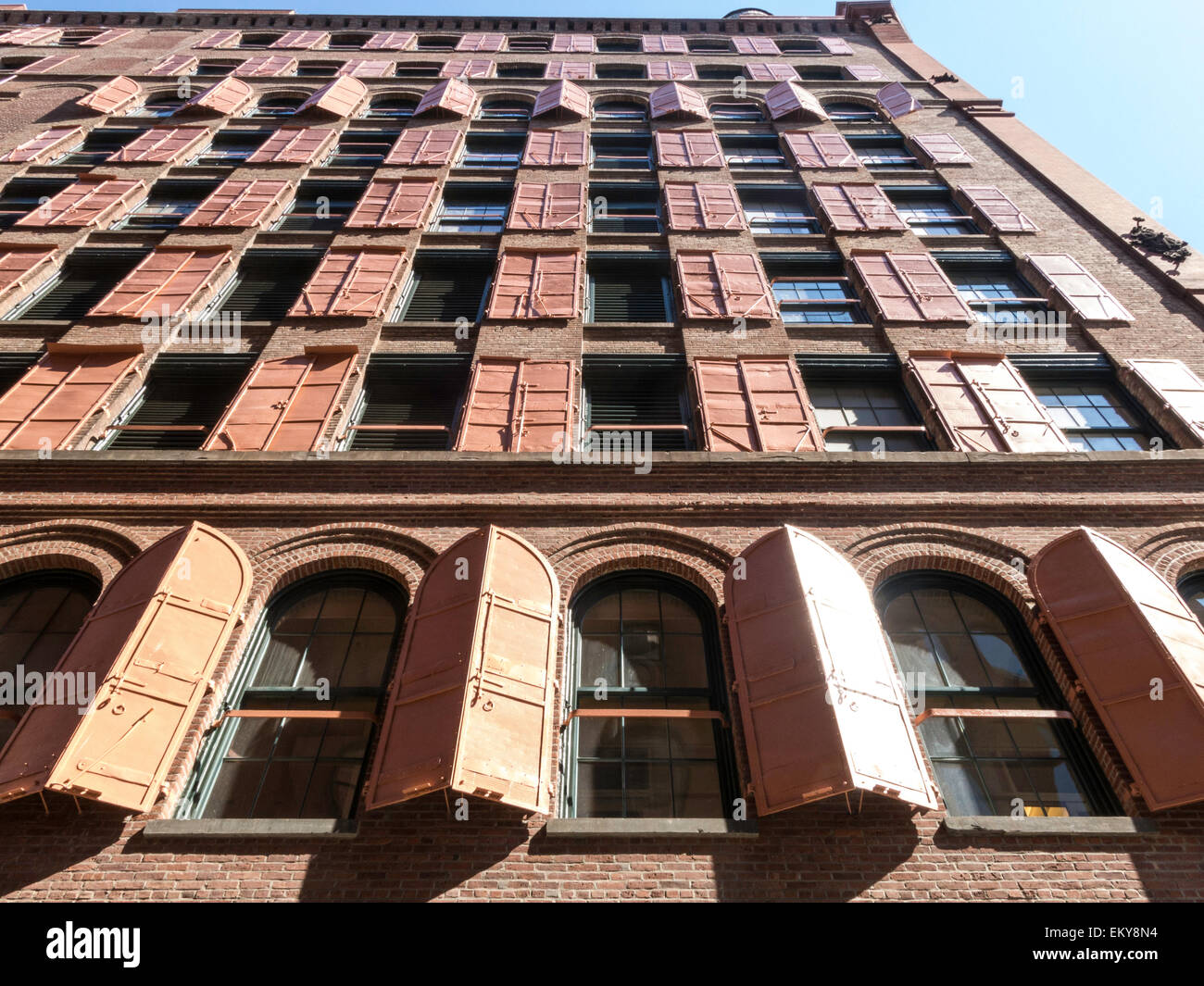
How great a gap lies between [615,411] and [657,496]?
3.08m

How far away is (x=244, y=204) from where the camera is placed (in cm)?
1762

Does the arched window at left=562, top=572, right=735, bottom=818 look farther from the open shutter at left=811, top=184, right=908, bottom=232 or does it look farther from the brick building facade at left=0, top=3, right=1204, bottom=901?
the open shutter at left=811, top=184, right=908, bottom=232

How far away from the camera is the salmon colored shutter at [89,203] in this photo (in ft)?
56.2

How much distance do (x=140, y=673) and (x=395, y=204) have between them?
13.4 m

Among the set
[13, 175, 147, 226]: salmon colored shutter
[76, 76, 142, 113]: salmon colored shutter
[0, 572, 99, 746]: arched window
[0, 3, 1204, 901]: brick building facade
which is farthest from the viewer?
[76, 76, 142, 113]: salmon colored shutter

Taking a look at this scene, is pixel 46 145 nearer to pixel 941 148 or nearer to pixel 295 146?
pixel 295 146

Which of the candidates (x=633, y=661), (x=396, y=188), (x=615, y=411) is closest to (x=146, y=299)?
(x=396, y=188)

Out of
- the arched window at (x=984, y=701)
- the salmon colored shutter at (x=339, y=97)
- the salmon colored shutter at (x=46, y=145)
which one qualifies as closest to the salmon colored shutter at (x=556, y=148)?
the salmon colored shutter at (x=339, y=97)

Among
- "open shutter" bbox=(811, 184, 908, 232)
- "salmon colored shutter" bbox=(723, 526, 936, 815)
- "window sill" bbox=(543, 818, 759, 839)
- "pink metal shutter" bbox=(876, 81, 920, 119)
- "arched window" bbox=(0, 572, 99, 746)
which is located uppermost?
"pink metal shutter" bbox=(876, 81, 920, 119)

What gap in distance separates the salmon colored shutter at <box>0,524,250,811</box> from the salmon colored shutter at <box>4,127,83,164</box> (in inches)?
730

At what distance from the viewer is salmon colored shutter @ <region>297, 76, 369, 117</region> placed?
23594 millimetres

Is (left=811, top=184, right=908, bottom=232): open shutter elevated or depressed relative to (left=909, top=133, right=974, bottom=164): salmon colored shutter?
depressed

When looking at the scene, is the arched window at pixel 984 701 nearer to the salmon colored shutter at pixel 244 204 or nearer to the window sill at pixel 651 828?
the window sill at pixel 651 828

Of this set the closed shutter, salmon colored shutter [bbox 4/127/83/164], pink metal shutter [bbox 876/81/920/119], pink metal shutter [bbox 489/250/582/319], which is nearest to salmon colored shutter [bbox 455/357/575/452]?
pink metal shutter [bbox 489/250/582/319]
